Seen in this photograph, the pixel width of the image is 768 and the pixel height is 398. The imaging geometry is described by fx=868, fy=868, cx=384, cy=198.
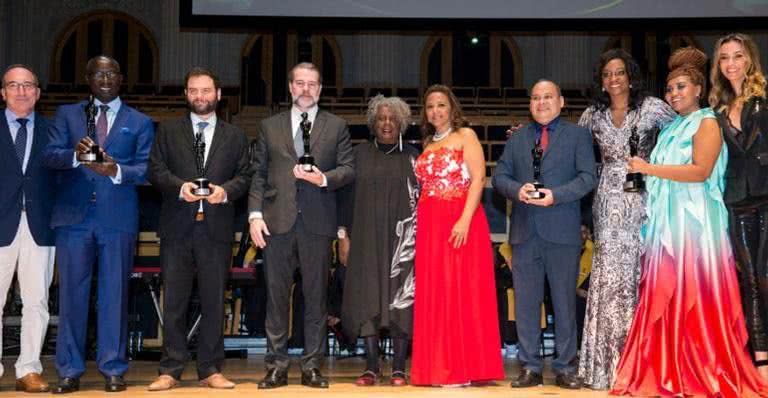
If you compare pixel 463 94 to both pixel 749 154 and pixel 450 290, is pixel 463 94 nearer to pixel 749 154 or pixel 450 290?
pixel 450 290

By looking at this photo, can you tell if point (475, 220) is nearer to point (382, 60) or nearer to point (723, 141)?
point (723, 141)

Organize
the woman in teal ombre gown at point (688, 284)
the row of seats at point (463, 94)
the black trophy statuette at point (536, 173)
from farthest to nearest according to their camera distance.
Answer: the row of seats at point (463, 94), the black trophy statuette at point (536, 173), the woman in teal ombre gown at point (688, 284)

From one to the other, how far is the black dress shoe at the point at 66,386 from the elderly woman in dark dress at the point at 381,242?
148cm

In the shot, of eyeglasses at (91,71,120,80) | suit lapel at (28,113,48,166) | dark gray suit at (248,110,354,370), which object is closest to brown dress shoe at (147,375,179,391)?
dark gray suit at (248,110,354,370)

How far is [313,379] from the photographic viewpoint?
4691 mm

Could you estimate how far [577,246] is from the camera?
15.7 ft

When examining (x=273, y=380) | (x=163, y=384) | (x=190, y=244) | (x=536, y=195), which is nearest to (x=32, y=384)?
(x=163, y=384)

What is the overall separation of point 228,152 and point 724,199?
8.63ft

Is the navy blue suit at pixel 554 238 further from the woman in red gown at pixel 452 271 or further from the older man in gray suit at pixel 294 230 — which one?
the older man in gray suit at pixel 294 230

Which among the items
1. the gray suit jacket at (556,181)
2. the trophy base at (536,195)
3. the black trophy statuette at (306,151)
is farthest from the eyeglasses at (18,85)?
the trophy base at (536,195)

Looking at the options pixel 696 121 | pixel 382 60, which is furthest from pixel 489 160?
pixel 696 121

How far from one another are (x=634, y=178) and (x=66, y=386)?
122 inches

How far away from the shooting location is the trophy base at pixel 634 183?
14.2 feet

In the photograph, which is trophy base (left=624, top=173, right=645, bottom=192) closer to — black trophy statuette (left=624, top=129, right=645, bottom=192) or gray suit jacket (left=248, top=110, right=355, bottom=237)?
black trophy statuette (left=624, top=129, right=645, bottom=192)
